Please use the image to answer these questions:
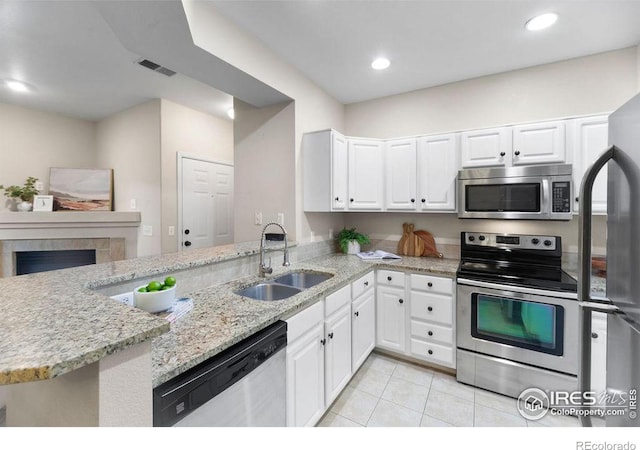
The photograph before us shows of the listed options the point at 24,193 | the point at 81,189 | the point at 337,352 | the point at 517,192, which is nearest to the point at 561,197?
the point at 517,192

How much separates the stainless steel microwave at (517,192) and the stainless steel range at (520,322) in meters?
0.32

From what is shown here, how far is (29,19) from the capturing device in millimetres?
1964

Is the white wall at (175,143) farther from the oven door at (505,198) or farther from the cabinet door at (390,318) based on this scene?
the oven door at (505,198)

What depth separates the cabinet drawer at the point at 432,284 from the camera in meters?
2.33

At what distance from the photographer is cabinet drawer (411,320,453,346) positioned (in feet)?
7.70

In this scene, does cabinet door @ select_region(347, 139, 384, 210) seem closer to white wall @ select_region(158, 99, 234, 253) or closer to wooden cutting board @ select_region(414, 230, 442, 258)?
wooden cutting board @ select_region(414, 230, 442, 258)

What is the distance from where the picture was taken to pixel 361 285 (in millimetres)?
2340

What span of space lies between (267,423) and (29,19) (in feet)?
10.1

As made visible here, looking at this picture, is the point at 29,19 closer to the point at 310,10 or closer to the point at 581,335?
the point at 310,10

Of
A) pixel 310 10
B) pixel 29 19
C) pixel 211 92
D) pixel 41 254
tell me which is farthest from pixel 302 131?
pixel 41 254

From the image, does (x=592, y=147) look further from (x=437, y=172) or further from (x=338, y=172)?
(x=338, y=172)

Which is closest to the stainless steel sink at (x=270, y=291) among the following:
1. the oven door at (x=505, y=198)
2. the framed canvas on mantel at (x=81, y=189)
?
the oven door at (x=505, y=198)

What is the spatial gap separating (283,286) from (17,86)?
368 cm

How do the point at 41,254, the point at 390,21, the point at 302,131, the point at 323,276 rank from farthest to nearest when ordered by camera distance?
the point at 41,254
the point at 302,131
the point at 323,276
the point at 390,21
